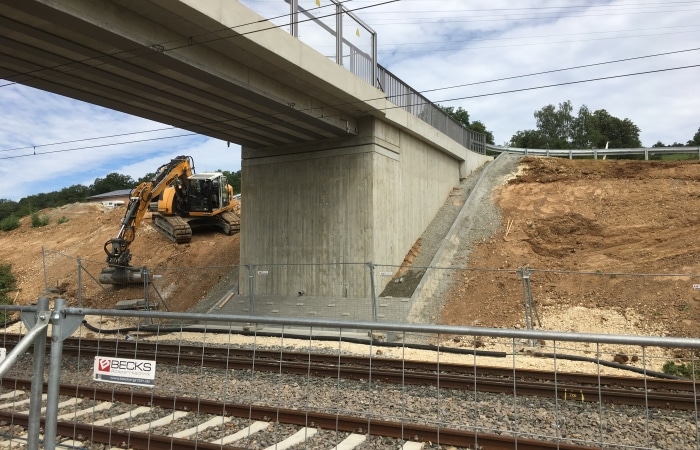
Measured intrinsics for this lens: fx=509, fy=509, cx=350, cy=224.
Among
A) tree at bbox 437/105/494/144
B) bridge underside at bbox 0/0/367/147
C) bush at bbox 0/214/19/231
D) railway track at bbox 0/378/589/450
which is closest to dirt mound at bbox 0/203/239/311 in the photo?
bush at bbox 0/214/19/231

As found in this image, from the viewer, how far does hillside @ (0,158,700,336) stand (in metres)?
13.4

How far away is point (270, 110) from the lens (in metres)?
14.5

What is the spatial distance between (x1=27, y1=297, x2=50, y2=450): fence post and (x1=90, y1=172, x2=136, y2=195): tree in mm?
112426

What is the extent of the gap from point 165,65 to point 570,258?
13.2 metres

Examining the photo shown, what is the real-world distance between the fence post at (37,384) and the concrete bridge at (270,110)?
7.13 meters

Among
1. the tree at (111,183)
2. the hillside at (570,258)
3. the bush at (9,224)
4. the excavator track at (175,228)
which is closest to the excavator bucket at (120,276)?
the hillside at (570,258)

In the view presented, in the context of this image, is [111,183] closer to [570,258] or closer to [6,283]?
[6,283]

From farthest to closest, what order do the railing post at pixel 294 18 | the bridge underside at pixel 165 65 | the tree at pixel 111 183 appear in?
the tree at pixel 111 183 → the railing post at pixel 294 18 → the bridge underside at pixel 165 65

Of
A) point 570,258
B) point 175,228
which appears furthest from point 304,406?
point 175,228

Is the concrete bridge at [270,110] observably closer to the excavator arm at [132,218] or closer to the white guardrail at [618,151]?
the excavator arm at [132,218]

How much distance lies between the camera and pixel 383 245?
1667 centimetres

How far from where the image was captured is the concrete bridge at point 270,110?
992 centimetres

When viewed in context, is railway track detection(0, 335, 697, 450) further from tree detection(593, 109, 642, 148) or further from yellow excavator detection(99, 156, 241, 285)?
tree detection(593, 109, 642, 148)

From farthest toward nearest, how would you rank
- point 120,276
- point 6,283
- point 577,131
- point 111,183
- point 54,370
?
point 111,183, point 577,131, point 6,283, point 120,276, point 54,370
